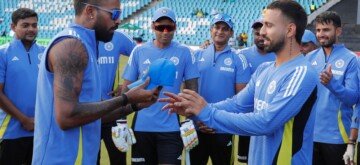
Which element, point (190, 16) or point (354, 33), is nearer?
point (354, 33)

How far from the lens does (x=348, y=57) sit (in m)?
6.25

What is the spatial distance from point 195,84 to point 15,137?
206 cm

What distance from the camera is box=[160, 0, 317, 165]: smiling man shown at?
153 inches

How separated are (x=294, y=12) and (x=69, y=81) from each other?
1628 millimetres

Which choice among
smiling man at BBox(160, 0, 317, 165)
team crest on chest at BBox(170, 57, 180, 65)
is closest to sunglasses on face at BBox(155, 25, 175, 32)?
team crest on chest at BBox(170, 57, 180, 65)

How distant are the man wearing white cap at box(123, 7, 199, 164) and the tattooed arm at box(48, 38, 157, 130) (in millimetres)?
2953

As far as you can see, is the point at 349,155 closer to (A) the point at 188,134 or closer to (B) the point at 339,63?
(B) the point at 339,63

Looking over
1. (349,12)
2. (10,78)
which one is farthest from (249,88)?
(349,12)

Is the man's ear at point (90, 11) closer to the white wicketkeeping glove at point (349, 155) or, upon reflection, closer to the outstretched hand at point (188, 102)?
Answer: the outstretched hand at point (188, 102)

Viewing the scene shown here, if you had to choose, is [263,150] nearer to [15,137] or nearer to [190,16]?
[15,137]

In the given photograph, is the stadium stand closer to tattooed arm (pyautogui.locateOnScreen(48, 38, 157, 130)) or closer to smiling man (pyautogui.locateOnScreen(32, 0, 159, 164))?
smiling man (pyautogui.locateOnScreen(32, 0, 159, 164))

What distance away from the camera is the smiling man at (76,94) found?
3535 millimetres

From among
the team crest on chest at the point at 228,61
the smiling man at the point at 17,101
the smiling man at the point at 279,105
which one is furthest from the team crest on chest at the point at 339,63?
the smiling man at the point at 17,101

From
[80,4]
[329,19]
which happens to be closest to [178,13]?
[329,19]
